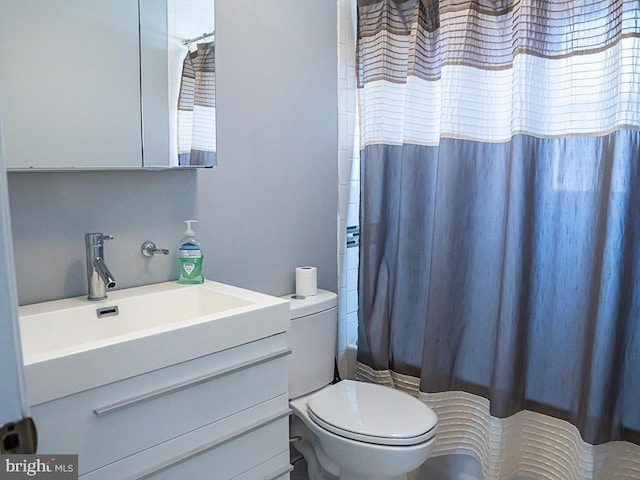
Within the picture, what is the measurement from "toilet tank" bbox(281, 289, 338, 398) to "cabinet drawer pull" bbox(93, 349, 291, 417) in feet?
1.28

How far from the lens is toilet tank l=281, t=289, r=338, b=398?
1.89m

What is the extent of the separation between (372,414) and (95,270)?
0.98 m

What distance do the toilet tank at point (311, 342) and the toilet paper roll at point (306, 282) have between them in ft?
0.08

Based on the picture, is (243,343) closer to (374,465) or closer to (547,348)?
(374,465)

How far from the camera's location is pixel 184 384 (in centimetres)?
127

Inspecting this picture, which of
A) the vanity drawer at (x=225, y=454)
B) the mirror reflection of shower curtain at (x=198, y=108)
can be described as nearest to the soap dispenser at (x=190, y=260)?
the mirror reflection of shower curtain at (x=198, y=108)

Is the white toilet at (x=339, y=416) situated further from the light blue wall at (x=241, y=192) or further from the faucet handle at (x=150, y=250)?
the faucet handle at (x=150, y=250)

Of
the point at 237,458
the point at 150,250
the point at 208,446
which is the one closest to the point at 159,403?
the point at 208,446

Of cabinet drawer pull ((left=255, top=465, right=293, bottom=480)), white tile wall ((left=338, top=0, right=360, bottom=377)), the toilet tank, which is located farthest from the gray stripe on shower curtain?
cabinet drawer pull ((left=255, top=465, right=293, bottom=480))

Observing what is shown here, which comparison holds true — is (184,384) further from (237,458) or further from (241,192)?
(241,192)

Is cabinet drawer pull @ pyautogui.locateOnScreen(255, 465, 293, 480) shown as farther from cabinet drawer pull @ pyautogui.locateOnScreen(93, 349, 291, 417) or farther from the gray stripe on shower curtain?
the gray stripe on shower curtain

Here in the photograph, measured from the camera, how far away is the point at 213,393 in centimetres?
135

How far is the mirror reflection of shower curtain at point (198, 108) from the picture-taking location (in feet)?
5.55

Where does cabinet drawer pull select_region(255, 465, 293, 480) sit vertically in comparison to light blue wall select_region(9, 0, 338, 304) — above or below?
below
